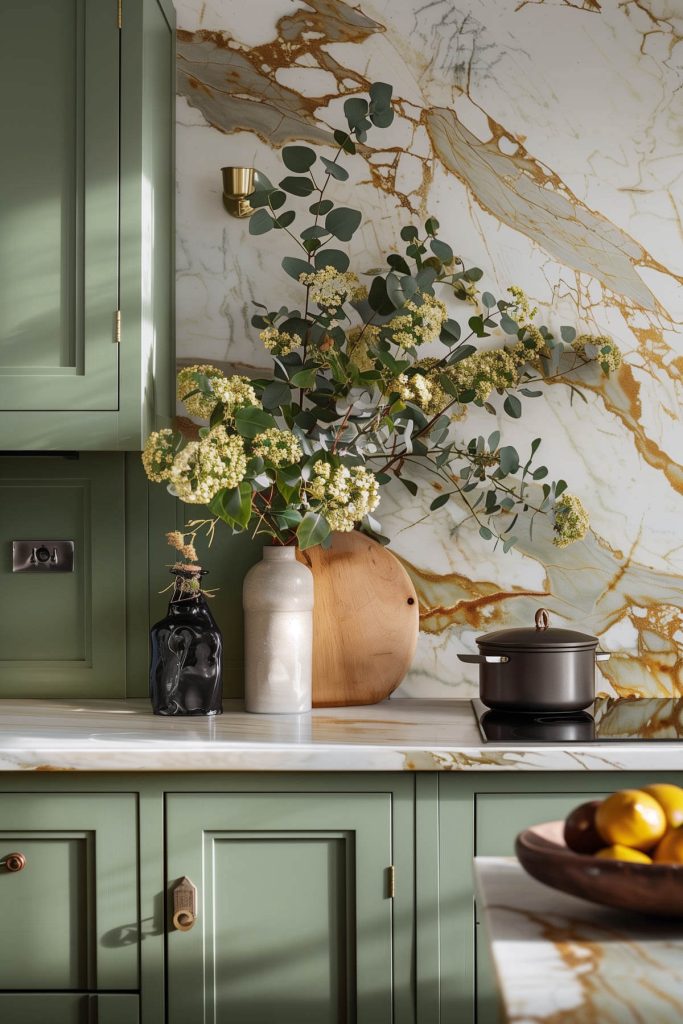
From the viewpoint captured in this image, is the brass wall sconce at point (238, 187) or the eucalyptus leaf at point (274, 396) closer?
the eucalyptus leaf at point (274, 396)

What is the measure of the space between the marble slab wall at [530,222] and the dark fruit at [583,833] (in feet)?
4.74

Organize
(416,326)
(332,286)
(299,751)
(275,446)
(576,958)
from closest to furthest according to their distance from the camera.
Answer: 1. (576,958)
2. (299,751)
3. (275,446)
4. (416,326)
5. (332,286)

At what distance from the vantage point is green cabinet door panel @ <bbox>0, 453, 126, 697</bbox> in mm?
2428

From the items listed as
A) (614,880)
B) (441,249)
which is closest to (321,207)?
(441,249)

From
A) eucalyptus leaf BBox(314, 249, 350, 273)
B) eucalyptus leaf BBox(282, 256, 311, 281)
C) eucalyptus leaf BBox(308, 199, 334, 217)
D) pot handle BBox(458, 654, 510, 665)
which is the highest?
eucalyptus leaf BBox(308, 199, 334, 217)

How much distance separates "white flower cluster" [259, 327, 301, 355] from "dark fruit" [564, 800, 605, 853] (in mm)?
1430

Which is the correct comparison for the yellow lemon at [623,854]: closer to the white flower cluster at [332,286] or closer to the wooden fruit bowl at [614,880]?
the wooden fruit bowl at [614,880]

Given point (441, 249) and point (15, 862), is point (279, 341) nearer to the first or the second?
point (441, 249)

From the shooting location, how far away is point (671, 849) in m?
0.96

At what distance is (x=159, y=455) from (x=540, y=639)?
79 cm

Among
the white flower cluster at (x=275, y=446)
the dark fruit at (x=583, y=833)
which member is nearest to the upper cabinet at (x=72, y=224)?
the white flower cluster at (x=275, y=446)

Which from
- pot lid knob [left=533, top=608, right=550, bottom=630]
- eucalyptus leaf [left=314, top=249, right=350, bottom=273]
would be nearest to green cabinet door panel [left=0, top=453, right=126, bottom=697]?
eucalyptus leaf [left=314, top=249, right=350, bottom=273]

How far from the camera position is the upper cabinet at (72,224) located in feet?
6.91

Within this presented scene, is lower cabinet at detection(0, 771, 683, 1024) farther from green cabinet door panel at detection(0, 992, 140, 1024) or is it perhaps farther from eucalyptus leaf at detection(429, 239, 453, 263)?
eucalyptus leaf at detection(429, 239, 453, 263)
